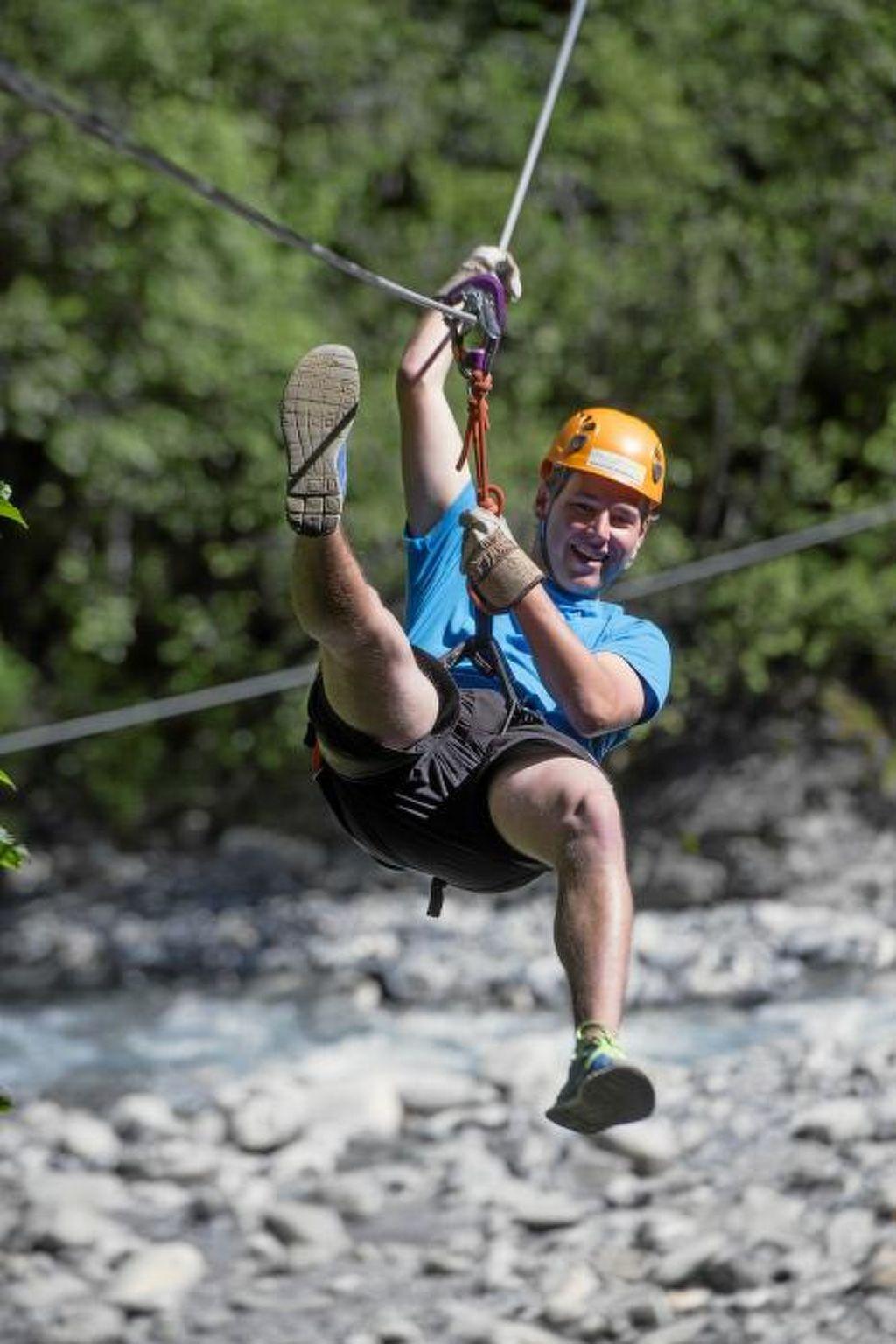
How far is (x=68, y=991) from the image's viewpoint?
43.0ft

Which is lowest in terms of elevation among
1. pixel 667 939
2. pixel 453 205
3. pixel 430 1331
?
pixel 430 1331

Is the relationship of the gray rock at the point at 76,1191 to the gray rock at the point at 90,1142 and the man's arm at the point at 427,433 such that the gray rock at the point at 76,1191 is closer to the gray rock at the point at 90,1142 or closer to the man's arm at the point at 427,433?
the gray rock at the point at 90,1142

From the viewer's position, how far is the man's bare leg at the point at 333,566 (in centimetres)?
284

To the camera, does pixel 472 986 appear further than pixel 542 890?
No

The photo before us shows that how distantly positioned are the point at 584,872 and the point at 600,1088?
0.34 m

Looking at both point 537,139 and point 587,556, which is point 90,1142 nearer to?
point 587,556

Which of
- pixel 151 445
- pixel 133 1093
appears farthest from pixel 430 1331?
pixel 151 445

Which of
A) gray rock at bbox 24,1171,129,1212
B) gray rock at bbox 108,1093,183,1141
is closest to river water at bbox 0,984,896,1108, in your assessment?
gray rock at bbox 108,1093,183,1141

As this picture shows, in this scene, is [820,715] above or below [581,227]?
below

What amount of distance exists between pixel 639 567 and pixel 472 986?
138 inches

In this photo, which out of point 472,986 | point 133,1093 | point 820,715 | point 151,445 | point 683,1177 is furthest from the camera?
point 820,715

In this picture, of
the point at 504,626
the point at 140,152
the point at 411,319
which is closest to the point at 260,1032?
the point at 411,319

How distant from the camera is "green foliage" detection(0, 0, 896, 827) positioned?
545 inches

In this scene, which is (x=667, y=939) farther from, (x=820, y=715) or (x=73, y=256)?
(x=73, y=256)
